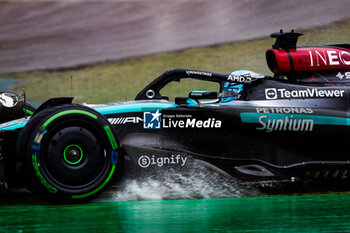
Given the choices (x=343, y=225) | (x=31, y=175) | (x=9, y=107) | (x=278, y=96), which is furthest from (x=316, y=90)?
(x=9, y=107)

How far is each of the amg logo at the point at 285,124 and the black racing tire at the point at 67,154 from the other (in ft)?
4.48

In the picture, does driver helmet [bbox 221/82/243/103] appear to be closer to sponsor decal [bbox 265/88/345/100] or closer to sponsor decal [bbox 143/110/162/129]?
sponsor decal [bbox 265/88/345/100]

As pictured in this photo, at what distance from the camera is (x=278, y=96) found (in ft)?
16.5

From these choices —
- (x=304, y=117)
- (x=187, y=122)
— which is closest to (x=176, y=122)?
(x=187, y=122)

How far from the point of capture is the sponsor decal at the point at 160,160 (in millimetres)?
4555

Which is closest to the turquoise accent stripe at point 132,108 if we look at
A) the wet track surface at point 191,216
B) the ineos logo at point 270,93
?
the wet track surface at point 191,216

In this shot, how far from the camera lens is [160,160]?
459cm

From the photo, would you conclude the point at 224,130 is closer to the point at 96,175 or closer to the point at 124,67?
the point at 96,175

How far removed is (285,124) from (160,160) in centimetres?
117

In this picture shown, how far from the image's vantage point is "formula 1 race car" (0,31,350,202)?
416cm

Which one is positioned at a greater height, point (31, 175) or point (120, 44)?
point (120, 44)

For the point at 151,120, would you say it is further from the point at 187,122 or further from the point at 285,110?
the point at 285,110

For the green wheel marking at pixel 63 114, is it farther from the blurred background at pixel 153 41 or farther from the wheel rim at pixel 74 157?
the blurred background at pixel 153 41

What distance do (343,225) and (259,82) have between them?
2101 millimetres
